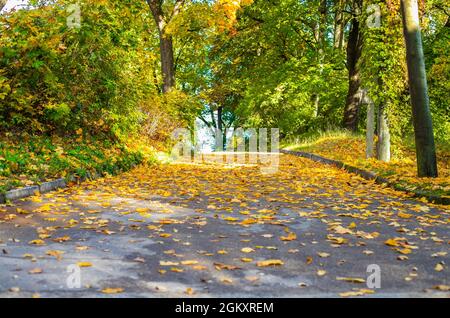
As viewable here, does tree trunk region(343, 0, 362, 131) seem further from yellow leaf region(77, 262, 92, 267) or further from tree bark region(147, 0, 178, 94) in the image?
yellow leaf region(77, 262, 92, 267)

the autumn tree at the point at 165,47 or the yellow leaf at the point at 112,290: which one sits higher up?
the autumn tree at the point at 165,47

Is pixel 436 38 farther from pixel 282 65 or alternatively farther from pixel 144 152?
pixel 144 152

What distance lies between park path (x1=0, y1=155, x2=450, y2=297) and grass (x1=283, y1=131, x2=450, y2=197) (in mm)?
763

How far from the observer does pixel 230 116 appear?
6334cm

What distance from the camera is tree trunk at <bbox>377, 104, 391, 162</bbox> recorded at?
15.8m

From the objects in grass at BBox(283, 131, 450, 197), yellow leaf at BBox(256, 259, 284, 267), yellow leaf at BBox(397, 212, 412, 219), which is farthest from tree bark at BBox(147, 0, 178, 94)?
yellow leaf at BBox(256, 259, 284, 267)

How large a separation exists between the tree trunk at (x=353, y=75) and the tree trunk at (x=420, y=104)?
12.9 metres

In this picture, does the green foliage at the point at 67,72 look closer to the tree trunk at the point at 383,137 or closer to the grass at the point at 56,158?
the grass at the point at 56,158

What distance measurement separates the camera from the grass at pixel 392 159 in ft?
34.9

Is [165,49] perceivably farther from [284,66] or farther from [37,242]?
[37,242]

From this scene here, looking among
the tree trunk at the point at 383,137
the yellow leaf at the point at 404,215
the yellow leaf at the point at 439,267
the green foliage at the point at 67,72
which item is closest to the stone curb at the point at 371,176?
the tree trunk at the point at 383,137

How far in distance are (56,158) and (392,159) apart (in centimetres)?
1090
